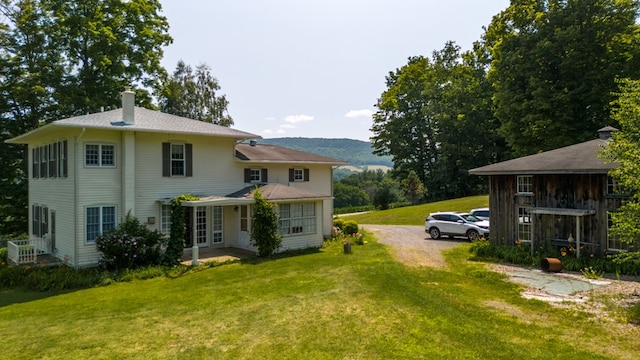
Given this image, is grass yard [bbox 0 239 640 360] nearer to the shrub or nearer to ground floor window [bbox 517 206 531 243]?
the shrub

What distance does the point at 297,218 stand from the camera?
1858 centimetres

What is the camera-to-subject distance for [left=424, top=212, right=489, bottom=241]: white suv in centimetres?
2084

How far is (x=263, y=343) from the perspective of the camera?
7297 mm

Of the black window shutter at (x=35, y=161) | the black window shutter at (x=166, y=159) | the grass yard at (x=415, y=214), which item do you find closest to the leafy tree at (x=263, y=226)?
the black window shutter at (x=166, y=159)

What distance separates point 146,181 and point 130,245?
3118mm

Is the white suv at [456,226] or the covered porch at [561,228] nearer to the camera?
the covered porch at [561,228]

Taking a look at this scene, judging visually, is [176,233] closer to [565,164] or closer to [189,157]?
[189,157]

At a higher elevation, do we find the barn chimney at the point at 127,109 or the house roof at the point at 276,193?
the barn chimney at the point at 127,109

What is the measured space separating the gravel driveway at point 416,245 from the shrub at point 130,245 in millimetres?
10112

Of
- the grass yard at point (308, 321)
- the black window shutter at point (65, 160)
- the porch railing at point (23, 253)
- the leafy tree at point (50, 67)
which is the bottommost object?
the grass yard at point (308, 321)

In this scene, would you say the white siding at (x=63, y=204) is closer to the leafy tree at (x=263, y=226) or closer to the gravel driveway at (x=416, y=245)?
the leafy tree at (x=263, y=226)

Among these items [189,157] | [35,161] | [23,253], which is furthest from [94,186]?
[35,161]

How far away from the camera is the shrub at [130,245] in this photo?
14.1m

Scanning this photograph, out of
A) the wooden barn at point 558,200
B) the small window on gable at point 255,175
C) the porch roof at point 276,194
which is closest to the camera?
the wooden barn at point 558,200
